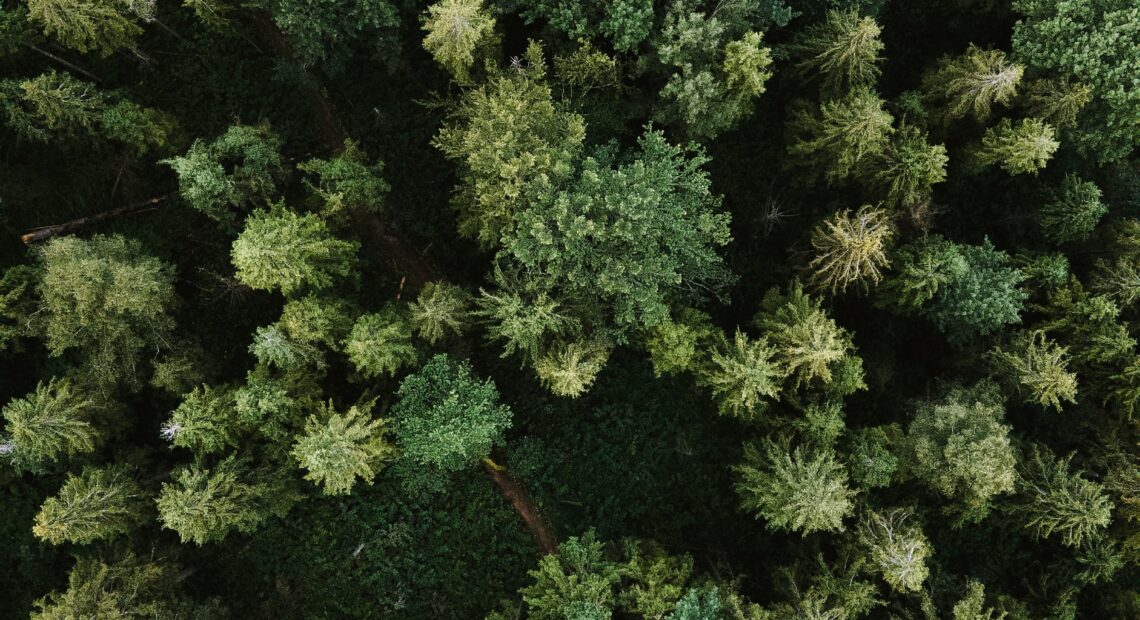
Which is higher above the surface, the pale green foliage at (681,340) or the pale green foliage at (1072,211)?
the pale green foliage at (1072,211)

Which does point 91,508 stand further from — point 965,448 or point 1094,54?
point 1094,54

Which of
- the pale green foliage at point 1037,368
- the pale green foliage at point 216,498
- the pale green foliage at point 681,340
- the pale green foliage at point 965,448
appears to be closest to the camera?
the pale green foliage at point 216,498

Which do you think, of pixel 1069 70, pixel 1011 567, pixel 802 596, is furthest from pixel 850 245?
pixel 1011 567

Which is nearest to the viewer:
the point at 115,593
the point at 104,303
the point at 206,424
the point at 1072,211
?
the point at 206,424

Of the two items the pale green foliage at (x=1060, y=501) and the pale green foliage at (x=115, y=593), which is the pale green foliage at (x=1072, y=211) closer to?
the pale green foliage at (x=1060, y=501)

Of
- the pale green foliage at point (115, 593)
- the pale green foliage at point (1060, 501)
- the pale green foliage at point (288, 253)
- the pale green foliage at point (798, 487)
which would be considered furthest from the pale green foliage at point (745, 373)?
the pale green foliage at point (115, 593)

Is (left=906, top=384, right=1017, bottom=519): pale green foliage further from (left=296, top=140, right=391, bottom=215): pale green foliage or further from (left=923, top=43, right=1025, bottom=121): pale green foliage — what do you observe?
(left=296, top=140, right=391, bottom=215): pale green foliage

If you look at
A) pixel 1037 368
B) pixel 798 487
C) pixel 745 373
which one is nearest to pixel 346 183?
pixel 745 373

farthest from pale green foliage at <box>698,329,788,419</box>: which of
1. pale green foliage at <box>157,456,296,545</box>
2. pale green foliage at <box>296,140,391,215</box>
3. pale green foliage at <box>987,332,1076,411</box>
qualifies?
pale green foliage at <box>157,456,296,545</box>
